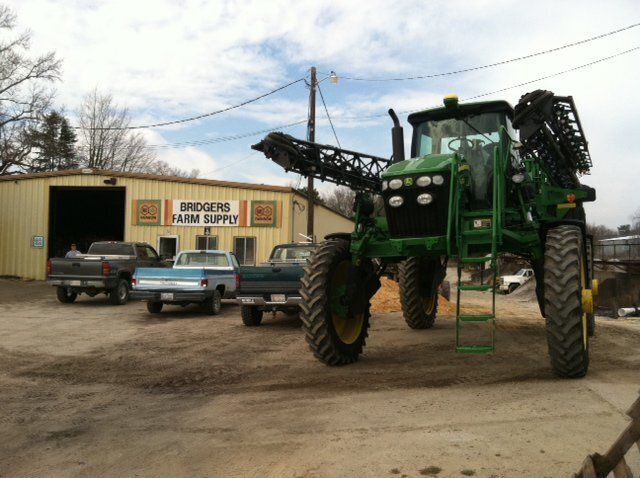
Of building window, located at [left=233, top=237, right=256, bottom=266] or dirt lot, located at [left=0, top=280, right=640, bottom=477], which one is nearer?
dirt lot, located at [left=0, top=280, right=640, bottom=477]

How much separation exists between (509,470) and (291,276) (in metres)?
8.52

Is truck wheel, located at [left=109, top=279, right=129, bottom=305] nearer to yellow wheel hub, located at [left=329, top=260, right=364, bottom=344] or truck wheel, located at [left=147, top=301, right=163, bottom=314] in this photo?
truck wheel, located at [left=147, top=301, right=163, bottom=314]

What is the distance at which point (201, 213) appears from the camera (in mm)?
24156

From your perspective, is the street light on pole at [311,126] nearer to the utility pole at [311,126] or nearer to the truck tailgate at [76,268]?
the utility pole at [311,126]

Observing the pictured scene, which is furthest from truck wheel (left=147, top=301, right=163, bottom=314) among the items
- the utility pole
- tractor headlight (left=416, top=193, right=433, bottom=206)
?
tractor headlight (left=416, top=193, right=433, bottom=206)

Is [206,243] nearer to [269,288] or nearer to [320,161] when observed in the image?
[269,288]

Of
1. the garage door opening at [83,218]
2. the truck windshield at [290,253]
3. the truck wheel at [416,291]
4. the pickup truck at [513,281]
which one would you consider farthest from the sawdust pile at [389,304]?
the pickup truck at [513,281]

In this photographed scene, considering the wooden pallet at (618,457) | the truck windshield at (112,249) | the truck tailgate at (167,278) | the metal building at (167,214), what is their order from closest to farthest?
the wooden pallet at (618,457)
the truck tailgate at (167,278)
the truck windshield at (112,249)
the metal building at (167,214)

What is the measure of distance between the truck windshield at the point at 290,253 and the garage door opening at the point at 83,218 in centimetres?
1665

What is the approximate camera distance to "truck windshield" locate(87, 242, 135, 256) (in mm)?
18422

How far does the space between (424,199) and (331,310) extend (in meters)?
1.81

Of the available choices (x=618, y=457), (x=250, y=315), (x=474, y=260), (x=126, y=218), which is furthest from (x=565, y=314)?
(x=126, y=218)

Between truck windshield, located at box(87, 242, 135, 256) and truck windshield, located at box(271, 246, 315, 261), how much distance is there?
613 cm

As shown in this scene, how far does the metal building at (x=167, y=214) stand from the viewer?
23.8 m
